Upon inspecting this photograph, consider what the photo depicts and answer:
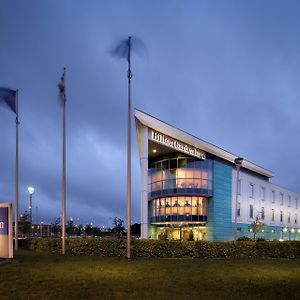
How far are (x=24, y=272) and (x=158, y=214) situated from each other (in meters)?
36.2

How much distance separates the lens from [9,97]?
32.2 m

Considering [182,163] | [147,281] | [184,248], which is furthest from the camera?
[182,163]

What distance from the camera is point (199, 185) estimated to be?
161 ft

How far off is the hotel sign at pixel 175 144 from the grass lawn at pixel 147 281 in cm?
2498

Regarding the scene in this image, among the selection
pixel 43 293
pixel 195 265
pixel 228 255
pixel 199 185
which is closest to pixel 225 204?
pixel 199 185

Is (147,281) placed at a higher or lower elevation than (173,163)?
lower

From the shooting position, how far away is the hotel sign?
4331 cm

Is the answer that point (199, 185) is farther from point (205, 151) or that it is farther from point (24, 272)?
point (24, 272)

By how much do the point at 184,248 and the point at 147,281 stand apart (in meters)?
10.9

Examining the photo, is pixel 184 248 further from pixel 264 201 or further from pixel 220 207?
pixel 264 201

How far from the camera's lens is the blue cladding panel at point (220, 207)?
49.7m

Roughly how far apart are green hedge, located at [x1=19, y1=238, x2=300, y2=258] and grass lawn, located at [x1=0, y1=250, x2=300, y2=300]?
16.5ft

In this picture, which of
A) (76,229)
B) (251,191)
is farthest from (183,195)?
(76,229)

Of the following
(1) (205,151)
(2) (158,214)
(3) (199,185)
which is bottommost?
(2) (158,214)
